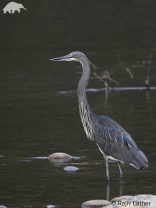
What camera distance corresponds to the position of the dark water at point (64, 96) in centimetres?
1294

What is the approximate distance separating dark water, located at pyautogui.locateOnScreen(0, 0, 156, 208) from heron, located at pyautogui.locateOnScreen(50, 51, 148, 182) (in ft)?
1.00

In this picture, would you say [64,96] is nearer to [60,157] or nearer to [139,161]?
[60,157]

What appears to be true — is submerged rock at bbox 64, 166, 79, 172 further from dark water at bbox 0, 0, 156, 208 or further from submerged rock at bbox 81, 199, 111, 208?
submerged rock at bbox 81, 199, 111, 208

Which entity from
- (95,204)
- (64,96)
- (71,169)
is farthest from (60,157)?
(64,96)

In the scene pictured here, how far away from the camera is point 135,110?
18734 mm

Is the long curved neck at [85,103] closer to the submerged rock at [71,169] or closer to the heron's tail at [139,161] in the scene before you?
the submerged rock at [71,169]

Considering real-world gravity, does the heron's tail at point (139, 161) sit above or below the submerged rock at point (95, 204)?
above

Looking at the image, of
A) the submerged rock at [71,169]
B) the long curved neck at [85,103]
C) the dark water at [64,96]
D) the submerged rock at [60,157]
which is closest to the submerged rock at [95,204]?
the dark water at [64,96]

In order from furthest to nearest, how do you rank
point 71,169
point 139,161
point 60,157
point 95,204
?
point 60,157, point 71,169, point 139,161, point 95,204

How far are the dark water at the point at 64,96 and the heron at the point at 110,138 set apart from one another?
1.00ft

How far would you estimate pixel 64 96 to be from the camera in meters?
20.3

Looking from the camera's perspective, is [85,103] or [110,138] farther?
[85,103]

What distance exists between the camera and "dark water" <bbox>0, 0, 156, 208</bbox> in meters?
12.9

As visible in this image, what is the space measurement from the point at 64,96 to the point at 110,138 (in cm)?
704
